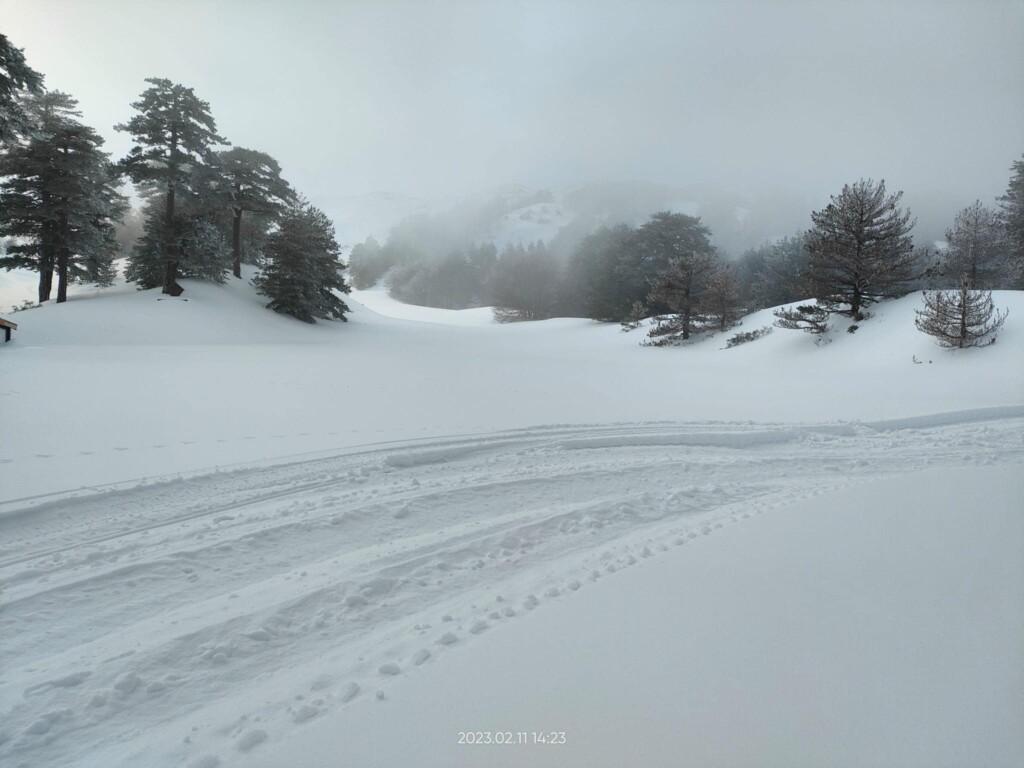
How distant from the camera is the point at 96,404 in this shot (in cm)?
477

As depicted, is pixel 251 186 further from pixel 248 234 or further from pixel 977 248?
pixel 977 248

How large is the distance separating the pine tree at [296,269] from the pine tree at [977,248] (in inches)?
858

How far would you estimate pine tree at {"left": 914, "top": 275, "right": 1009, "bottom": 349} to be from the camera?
983 centimetres

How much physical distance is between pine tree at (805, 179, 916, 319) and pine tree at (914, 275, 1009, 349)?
3.11 meters

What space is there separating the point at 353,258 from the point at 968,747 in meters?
57.1

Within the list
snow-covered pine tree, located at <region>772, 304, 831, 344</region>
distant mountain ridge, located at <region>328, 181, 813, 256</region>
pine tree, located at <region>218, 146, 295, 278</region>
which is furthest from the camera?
distant mountain ridge, located at <region>328, 181, 813, 256</region>

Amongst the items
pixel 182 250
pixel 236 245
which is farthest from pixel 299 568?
pixel 236 245

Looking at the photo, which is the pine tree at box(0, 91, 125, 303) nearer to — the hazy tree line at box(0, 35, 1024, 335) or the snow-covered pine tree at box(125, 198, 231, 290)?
the hazy tree line at box(0, 35, 1024, 335)

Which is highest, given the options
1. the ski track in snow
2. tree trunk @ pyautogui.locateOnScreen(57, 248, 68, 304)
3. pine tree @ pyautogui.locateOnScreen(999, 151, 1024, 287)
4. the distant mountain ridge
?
the distant mountain ridge

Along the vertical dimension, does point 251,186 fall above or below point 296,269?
above

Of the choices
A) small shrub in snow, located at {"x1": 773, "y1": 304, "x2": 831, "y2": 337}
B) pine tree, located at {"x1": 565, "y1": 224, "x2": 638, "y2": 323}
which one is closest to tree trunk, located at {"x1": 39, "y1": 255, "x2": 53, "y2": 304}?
pine tree, located at {"x1": 565, "y1": 224, "x2": 638, "y2": 323}

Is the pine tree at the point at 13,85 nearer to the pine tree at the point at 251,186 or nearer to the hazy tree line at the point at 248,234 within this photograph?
the hazy tree line at the point at 248,234

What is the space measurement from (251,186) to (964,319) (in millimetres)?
22775

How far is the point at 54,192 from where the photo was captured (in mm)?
13484
